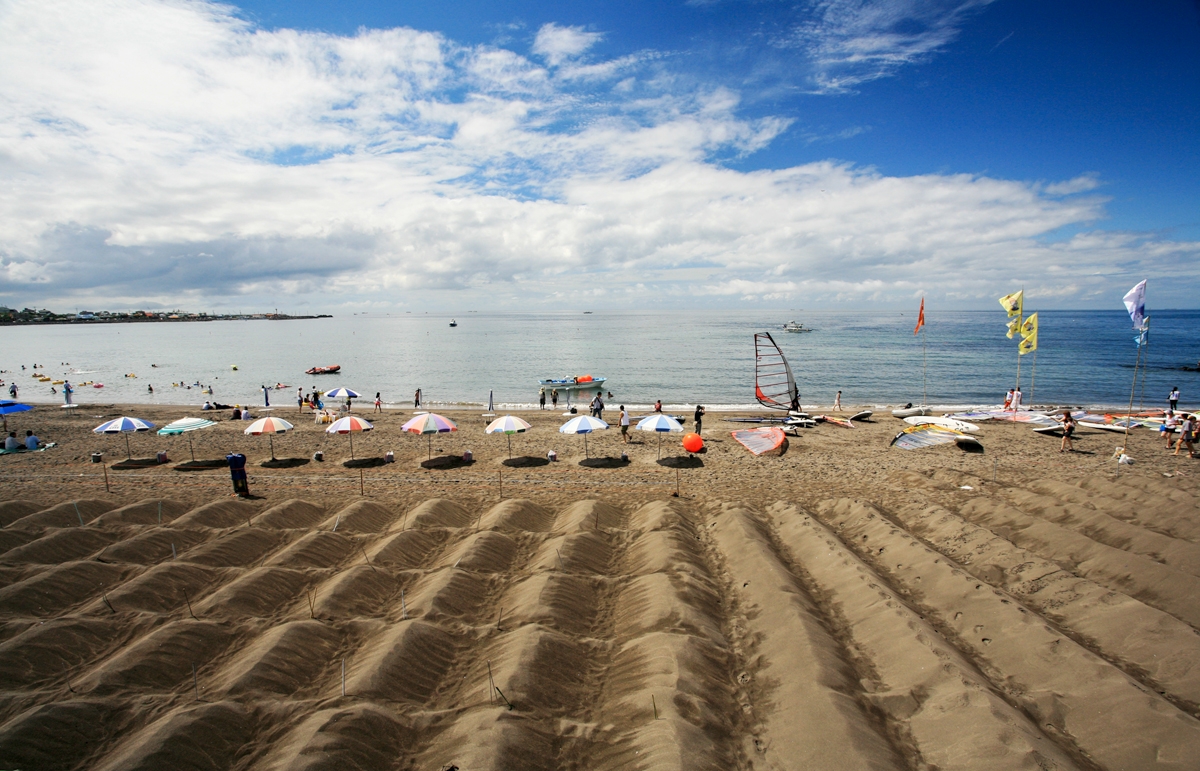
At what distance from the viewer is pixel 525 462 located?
69.6 ft

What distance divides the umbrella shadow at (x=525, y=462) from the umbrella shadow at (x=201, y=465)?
34.4 ft

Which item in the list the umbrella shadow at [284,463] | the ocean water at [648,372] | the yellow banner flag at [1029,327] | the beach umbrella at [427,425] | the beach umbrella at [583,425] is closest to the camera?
the beach umbrella at [427,425]

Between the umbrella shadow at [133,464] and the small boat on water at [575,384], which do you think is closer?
the umbrella shadow at [133,464]

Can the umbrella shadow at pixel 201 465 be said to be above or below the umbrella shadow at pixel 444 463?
above

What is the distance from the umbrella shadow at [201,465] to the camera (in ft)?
66.4

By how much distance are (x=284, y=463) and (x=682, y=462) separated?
15.4 metres

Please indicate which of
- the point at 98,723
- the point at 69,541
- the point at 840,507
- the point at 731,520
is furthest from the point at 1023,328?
the point at 69,541

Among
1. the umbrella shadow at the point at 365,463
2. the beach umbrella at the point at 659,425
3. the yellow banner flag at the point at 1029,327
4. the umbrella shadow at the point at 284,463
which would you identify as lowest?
the umbrella shadow at the point at 365,463

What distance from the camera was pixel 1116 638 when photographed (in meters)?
8.69

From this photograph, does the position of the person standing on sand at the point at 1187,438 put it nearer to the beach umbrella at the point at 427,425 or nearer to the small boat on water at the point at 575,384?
the beach umbrella at the point at 427,425

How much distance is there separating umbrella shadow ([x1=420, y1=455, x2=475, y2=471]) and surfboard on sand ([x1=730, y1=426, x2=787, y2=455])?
11.7 metres

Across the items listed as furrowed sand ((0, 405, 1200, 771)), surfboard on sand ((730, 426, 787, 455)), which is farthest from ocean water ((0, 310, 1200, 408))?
furrowed sand ((0, 405, 1200, 771))

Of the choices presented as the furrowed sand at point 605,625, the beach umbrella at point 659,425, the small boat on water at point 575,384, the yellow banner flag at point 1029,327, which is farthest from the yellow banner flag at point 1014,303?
the small boat on water at point 575,384

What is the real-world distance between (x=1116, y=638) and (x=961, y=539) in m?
4.19
